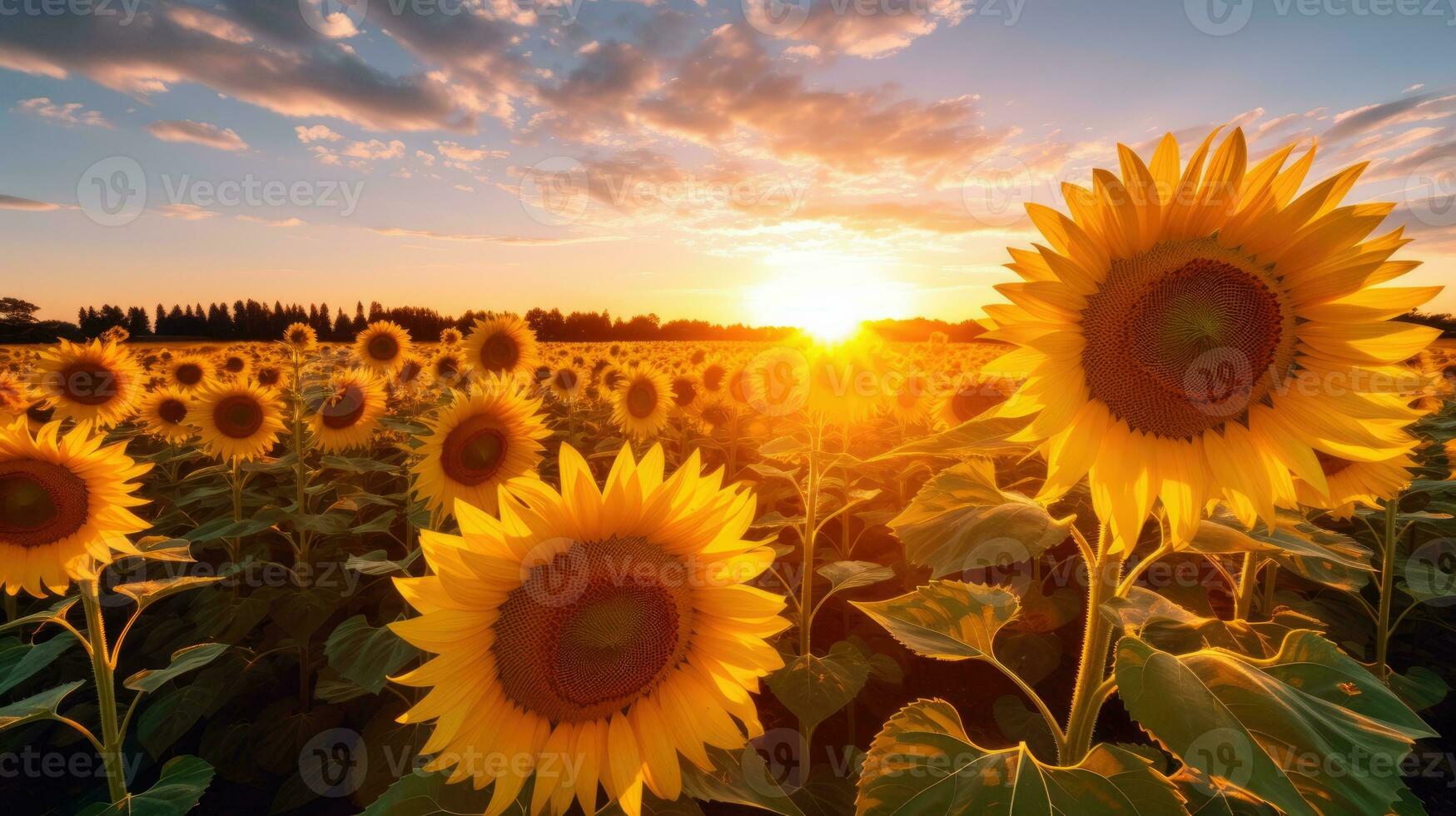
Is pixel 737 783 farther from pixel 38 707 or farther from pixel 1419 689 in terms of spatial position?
pixel 1419 689

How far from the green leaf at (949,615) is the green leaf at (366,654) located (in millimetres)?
2158

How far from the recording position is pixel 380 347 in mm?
11570

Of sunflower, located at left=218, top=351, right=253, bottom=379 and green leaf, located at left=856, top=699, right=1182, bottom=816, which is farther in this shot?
sunflower, located at left=218, top=351, right=253, bottom=379

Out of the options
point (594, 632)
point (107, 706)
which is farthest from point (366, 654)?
point (594, 632)

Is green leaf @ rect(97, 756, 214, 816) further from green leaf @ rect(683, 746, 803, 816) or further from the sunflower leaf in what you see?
green leaf @ rect(683, 746, 803, 816)

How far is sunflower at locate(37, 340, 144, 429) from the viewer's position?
7125mm

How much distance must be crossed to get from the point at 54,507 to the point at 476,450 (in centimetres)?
190

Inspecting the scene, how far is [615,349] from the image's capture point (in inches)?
875

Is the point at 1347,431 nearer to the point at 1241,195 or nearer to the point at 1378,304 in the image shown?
the point at 1378,304

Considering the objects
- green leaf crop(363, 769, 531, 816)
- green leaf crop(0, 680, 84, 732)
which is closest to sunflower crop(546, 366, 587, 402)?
green leaf crop(0, 680, 84, 732)

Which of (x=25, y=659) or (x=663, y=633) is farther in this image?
(x=25, y=659)

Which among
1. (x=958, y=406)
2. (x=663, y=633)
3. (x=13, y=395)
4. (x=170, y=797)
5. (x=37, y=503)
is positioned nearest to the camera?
(x=663, y=633)

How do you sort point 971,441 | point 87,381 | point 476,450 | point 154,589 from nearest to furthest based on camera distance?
point 971,441 → point 154,589 → point 476,450 → point 87,381

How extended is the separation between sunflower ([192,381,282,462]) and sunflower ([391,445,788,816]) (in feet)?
21.2
